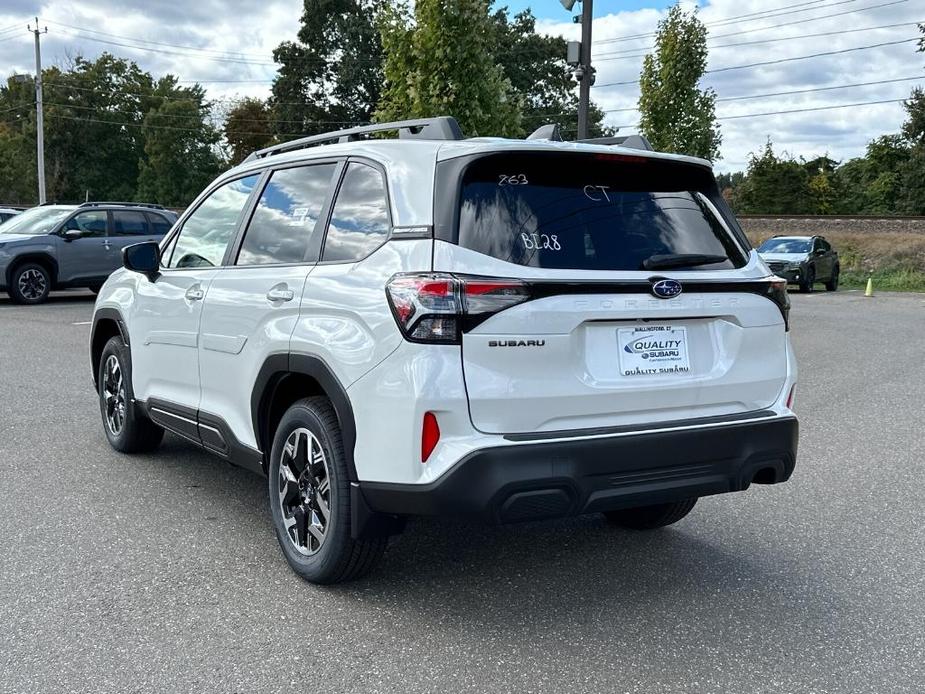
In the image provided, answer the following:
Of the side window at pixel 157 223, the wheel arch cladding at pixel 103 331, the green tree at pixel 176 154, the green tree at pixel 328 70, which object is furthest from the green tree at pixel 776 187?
the wheel arch cladding at pixel 103 331

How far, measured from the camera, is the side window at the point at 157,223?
17812 mm

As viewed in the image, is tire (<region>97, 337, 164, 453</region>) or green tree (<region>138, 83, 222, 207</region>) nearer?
tire (<region>97, 337, 164, 453</region>)

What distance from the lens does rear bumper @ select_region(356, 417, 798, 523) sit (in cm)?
322

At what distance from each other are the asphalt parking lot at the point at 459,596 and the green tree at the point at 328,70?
170 ft

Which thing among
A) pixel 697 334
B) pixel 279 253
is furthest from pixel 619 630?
pixel 279 253

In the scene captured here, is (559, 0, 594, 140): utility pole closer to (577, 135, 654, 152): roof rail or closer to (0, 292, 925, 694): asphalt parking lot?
(0, 292, 925, 694): asphalt parking lot

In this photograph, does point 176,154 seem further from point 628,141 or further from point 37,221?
point 628,141

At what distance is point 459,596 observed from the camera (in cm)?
384

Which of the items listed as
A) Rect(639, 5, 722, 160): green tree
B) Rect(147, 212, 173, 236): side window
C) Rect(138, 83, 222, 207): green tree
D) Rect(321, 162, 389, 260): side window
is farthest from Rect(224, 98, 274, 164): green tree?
Rect(321, 162, 389, 260): side window

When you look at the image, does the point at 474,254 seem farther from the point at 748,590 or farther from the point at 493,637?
the point at 748,590

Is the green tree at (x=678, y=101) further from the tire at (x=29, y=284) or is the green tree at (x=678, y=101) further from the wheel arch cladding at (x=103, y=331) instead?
the wheel arch cladding at (x=103, y=331)

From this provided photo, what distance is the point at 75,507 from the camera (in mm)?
4961

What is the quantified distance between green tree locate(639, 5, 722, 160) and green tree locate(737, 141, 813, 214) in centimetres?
4569

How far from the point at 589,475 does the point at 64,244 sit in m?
15.6
